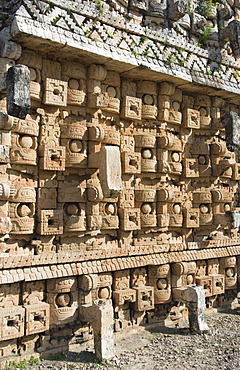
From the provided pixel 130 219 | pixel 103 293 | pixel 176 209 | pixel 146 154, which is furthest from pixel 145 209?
pixel 103 293

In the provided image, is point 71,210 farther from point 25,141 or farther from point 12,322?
point 12,322

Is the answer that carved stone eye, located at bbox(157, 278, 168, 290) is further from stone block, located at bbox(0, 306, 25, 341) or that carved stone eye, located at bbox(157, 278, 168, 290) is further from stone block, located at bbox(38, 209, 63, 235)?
stone block, located at bbox(0, 306, 25, 341)

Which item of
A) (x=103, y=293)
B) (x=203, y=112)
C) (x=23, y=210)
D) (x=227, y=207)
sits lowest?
(x=103, y=293)

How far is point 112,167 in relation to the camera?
804cm

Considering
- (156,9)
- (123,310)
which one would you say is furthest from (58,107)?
(123,310)

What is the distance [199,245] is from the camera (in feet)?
34.1

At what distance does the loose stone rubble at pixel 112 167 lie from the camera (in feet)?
24.9

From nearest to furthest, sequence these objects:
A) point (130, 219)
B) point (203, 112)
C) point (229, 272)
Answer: point (130, 219) < point (203, 112) < point (229, 272)

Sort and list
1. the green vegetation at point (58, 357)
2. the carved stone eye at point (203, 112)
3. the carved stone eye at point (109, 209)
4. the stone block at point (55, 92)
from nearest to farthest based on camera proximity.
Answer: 1. the green vegetation at point (58, 357)
2. the stone block at point (55, 92)
3. the carved stone eye at point (109, 209)
4. the carved stone eye at point (203, 112)

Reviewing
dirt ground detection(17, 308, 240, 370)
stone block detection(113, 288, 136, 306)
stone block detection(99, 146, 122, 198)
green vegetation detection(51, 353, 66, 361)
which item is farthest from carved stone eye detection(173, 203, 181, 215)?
green vegetation detection(51, 353, 66, 361)

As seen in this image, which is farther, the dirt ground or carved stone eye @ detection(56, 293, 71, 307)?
carved stone eye @ detection(56, 293, 71, 307)

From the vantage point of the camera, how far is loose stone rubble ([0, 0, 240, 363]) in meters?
7.59

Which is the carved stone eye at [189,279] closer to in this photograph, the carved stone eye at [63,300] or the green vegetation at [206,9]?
the carved stone eye at [63,300]

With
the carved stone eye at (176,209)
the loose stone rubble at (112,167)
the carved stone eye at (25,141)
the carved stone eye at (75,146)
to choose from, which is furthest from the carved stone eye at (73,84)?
the carved stone eye at (176,209)
